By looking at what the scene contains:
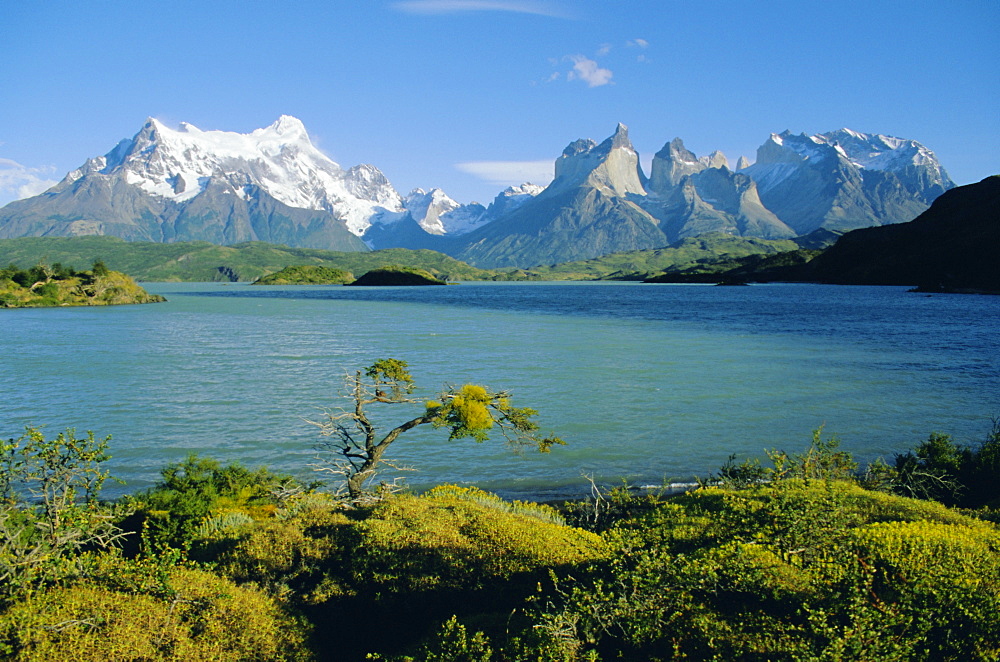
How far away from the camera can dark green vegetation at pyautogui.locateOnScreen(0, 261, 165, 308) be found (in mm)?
137375

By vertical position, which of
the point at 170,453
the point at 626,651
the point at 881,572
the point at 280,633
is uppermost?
the point at 881,572

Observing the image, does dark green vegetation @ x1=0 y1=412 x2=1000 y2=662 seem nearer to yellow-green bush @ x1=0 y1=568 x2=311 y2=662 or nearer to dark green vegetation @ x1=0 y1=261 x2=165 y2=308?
yellow-green bush @ x1=0 y1=568 x2=311 y2=662

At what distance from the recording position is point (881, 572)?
26.5 feet

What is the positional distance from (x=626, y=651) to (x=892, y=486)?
13009 millimetres

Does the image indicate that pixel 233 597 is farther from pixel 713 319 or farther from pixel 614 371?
pixel 713 319

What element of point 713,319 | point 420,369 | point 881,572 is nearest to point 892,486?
point 881,572

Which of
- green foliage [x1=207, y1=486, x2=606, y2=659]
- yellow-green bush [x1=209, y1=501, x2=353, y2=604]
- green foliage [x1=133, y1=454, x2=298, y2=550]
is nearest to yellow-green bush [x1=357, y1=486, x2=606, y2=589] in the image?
green foliage [x1=207, y1=486, x2=606, y2=659]

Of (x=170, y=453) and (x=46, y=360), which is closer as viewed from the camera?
(x=170, y=453)

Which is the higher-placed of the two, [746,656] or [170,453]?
[746,656]

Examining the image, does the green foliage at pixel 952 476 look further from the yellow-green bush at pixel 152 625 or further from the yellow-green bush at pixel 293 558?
the yellow-green bush at pixel 152 625

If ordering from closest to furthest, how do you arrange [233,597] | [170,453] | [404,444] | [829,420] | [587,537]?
[233,597] → [587,537] → [170,453] → [404,444] → [829,420]

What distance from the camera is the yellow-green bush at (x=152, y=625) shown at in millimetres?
7227

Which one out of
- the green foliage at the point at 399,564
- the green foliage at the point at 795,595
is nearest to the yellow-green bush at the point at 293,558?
the green foliage at the point at 399,564

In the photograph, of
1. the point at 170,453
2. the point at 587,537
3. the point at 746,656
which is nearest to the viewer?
the point at 746,656
